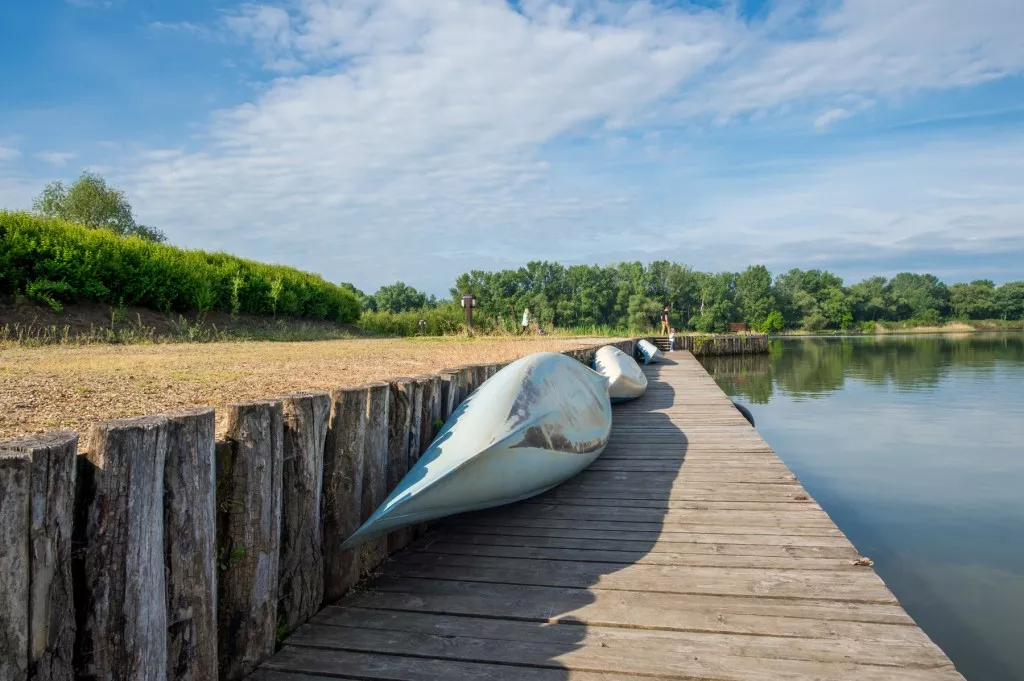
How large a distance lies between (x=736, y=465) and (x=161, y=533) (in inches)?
155

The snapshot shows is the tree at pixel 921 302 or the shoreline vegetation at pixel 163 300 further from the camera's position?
the tree at pixel 921 302

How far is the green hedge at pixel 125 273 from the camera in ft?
32.2

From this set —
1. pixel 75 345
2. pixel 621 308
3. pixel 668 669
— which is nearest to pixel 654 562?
pixel 668 669

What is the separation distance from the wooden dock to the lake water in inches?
60.5

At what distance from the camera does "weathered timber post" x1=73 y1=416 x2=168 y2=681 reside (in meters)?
1.42

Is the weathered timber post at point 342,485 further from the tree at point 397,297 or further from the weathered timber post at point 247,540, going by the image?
the tree at point 397,297

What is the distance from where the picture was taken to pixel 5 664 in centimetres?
124

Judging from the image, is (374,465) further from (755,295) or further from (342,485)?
(755,295)

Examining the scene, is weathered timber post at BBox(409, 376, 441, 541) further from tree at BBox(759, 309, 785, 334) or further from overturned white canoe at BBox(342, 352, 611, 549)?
tree at BBox(759, 309, 785, 334)

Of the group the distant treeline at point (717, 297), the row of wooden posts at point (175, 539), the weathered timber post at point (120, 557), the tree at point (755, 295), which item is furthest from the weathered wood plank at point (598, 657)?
the tree at point (755, 295)

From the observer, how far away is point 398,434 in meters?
3.02

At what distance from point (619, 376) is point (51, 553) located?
6.48 metres

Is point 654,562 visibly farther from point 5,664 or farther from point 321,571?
point 5,664

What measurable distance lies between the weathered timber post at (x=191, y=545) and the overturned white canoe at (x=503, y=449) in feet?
2.21
